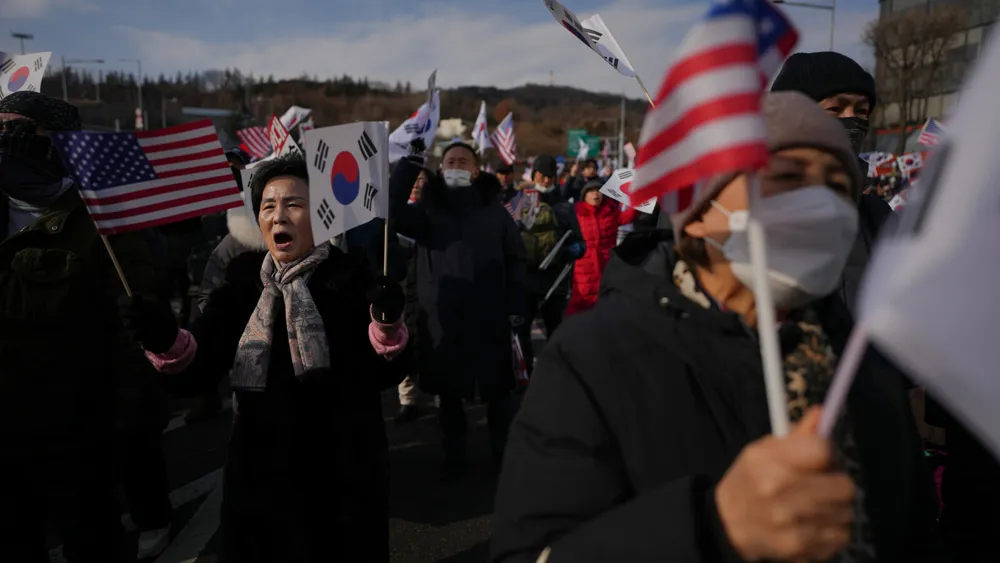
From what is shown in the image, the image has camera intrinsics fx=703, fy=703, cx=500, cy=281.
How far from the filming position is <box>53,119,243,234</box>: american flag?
2266mm

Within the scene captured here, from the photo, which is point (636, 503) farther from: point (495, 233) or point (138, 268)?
point (495, 233)

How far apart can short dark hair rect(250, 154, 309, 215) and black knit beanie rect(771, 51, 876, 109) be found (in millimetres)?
1865

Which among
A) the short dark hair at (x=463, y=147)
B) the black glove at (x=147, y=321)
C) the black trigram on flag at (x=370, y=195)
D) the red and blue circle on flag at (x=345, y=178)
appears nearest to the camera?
the black glove at (x=147, y=321)

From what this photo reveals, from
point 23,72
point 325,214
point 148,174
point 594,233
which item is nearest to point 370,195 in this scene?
point 325,214

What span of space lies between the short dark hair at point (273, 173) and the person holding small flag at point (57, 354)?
516mm

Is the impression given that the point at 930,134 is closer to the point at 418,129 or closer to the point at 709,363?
the point at 418,129

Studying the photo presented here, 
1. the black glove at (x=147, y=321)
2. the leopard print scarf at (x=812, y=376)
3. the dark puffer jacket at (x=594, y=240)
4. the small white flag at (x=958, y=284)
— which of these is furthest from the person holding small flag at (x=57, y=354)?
the dark puffer jacket at (x=594, y=240)

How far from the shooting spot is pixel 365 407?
8.53ft

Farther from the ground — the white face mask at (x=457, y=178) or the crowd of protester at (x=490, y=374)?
the white face mask at (x=457, y=178)

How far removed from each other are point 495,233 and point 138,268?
2.24 meters

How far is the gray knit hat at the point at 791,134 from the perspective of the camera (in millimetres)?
1188

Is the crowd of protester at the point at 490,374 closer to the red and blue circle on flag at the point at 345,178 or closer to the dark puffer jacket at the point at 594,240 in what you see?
the red and blue circle on flag at the point at 345,178

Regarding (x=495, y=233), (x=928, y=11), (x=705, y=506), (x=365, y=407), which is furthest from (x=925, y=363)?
(x=928, y=11)

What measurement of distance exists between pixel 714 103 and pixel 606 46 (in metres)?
2.75
